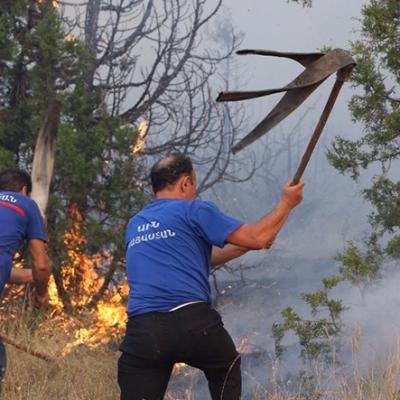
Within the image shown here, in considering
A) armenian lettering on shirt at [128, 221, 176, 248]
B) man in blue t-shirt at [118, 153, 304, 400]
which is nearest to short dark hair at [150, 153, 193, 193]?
man in blue t-shirt at [118, 153, 304, 400]

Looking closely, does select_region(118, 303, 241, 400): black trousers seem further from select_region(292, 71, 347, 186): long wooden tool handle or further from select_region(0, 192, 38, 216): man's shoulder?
select_region(0, 192, 38, 216): man's shoulder

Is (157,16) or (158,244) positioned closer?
(158,244)

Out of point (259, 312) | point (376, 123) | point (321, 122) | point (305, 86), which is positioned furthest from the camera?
→ point (259, 312)

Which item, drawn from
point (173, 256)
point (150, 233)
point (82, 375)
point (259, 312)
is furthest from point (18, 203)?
point (259, 312)

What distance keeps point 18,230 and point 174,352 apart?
1283 millimetres

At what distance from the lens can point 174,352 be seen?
3717 millimetres

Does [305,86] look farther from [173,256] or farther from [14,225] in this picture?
[14,225]

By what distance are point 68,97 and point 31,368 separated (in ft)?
14.0

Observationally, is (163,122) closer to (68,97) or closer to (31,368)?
(68,97)

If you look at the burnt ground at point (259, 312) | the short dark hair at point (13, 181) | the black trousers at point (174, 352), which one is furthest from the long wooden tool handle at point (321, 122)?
the burnt ground at point (259, 312)

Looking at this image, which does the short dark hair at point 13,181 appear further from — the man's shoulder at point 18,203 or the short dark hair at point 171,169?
the short dark hair at point 171,169

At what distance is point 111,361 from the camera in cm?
841

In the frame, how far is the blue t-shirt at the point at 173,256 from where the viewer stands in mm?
3748

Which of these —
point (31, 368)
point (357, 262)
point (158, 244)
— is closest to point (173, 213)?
point (158, 244)
